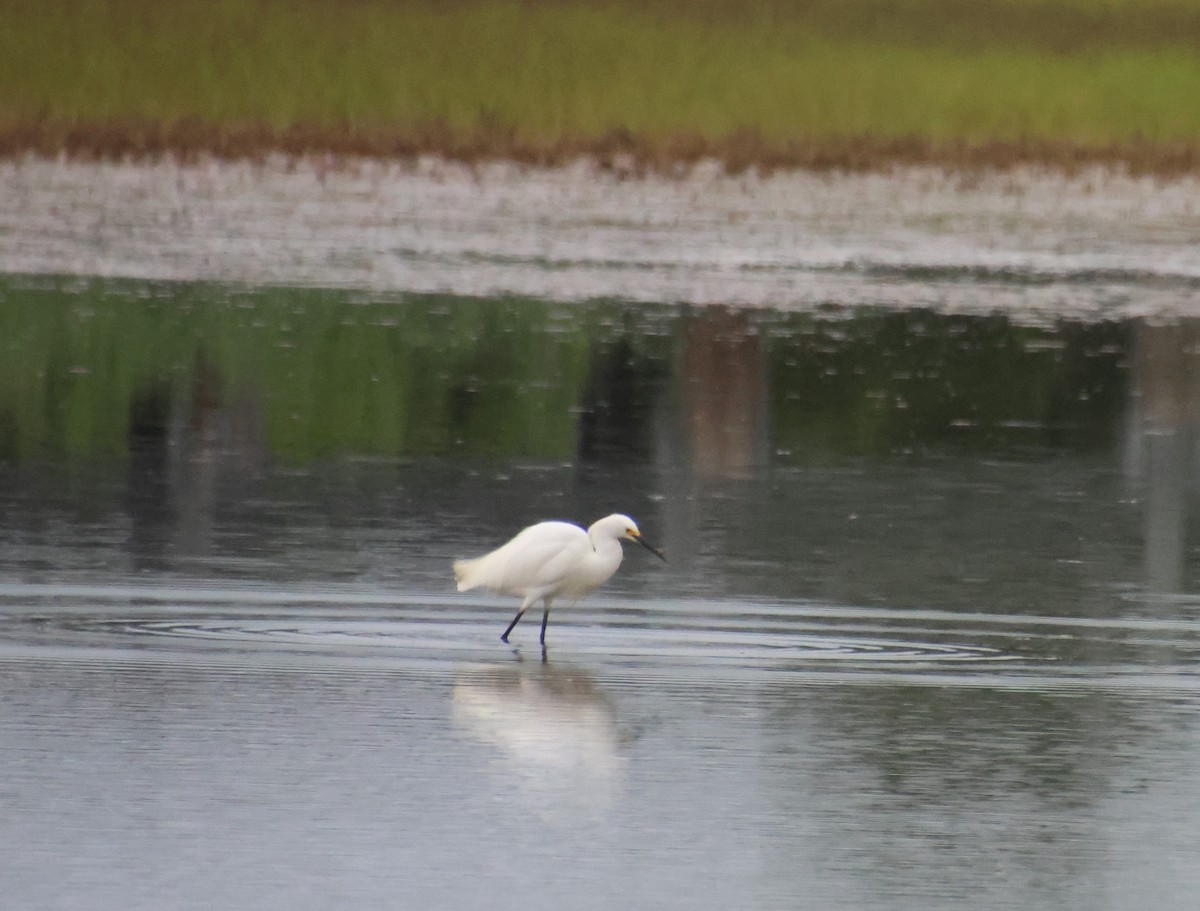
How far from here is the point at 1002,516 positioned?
16.8 metres

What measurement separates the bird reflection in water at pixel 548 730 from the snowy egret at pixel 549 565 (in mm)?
555

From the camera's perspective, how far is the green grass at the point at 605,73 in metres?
45.6

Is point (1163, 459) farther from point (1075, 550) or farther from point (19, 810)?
point (19, 810)

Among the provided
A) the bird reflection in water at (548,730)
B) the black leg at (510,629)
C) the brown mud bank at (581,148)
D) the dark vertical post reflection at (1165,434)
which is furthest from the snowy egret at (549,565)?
the brown mud bank at (581,148)

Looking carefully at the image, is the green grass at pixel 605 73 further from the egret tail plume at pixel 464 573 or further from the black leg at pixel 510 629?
the black leg at pixel 510 629

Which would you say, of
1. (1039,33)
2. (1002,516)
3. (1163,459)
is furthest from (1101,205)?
(1002,516)

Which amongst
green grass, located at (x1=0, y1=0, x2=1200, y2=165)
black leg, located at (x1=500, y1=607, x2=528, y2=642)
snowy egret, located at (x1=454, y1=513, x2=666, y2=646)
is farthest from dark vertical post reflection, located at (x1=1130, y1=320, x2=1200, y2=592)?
green grass, located at (x1=0, y1=0, x2=1200, y2=165)

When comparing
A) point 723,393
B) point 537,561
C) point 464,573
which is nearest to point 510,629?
point 537,561

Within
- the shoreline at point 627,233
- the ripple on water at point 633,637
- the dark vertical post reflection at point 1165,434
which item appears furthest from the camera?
the shoreline at point 627,233

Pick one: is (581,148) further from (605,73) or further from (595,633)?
(595,633)

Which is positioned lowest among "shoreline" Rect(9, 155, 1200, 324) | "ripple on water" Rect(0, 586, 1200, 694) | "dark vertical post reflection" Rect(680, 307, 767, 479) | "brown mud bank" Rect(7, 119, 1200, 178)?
"ripple on water" Rect(0, 586, 1200, 694)

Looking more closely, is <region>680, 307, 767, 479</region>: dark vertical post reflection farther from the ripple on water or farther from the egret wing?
the egret wing

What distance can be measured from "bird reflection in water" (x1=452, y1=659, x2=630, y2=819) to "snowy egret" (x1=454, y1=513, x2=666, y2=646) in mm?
555

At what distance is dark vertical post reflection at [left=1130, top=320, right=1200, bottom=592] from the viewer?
15641 millimetres
